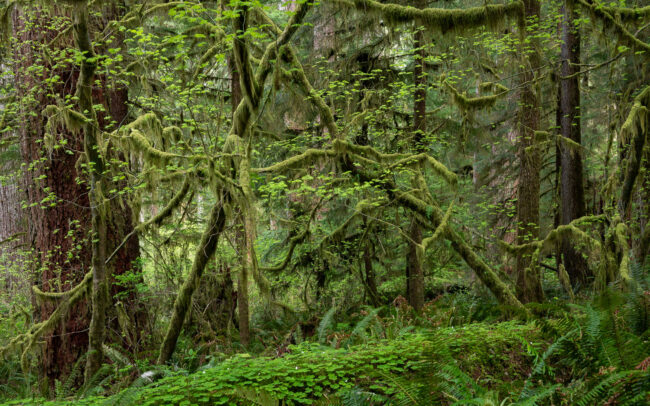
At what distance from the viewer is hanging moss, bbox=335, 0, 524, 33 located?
654 centimetres

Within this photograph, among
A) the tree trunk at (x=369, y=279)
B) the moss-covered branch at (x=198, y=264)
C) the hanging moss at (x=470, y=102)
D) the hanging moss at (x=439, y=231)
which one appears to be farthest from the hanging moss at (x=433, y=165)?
the moss-covered branch at (x=198, y=264)

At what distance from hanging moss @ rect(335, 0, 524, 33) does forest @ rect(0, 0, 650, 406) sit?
0.10ft

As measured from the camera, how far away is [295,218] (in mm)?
10516

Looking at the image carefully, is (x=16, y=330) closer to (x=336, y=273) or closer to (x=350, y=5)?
(x=336, y=273)

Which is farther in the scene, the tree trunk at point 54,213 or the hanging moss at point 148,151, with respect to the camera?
the tree trunk at point 54,213

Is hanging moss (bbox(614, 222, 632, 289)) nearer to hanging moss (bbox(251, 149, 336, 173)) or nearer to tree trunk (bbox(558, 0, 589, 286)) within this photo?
tree trunk (bbox(558, 0, 589, 286))

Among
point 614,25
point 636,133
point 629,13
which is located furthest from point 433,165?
point 629,13

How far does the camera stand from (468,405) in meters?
3.47

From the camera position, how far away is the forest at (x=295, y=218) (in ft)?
15.3

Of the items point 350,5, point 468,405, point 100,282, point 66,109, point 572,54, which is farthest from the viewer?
point 572,54

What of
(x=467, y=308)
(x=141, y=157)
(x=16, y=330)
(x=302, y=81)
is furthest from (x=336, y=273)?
(x=16, y=330)

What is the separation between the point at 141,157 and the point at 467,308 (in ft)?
20.5

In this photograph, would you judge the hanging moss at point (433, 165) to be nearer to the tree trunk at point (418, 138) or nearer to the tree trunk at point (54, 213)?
the tree trunk at point (418, 138)

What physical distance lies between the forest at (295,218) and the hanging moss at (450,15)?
30 millimetres
